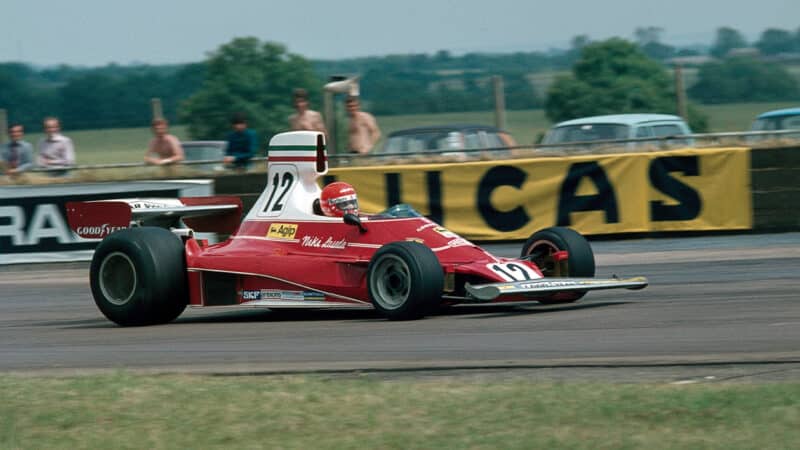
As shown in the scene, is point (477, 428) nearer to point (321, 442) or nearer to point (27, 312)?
point (321, 442)

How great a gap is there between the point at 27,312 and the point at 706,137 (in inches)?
307

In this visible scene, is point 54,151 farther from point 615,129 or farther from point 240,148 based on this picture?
point 615,129

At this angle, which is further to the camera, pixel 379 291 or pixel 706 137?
pixel 706 137

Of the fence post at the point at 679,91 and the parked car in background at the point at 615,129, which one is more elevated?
the fence post at the point at 679,91

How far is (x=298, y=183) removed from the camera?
1130cm

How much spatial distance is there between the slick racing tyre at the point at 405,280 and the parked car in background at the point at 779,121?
36.7ft

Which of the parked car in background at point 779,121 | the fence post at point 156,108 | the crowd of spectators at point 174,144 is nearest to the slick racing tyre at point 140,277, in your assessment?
the crowd of spectators at point 174,144

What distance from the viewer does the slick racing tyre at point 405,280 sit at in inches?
383

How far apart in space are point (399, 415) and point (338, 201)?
4.66m

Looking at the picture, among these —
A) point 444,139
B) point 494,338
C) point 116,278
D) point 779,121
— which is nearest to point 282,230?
point 116,278

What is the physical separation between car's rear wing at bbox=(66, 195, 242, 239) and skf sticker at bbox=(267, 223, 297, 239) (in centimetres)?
103

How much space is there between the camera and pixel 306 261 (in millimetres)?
10672

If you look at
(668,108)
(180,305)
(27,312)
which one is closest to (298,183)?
(180,305)

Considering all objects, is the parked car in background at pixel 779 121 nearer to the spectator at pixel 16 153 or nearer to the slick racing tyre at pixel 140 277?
the spectator at pixel 16 153
